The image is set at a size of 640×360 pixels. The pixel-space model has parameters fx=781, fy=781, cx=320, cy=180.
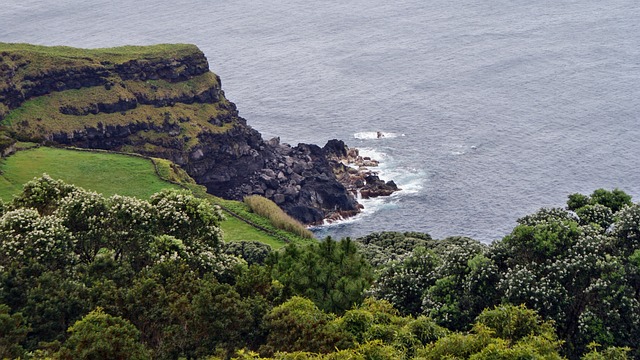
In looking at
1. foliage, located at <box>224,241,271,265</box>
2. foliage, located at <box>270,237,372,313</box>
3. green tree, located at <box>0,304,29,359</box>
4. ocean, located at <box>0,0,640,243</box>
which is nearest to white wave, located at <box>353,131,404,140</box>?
ocean, located at <box>0,0,640,243</box>

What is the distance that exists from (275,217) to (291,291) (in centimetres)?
5035

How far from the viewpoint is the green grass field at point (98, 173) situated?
96750mm

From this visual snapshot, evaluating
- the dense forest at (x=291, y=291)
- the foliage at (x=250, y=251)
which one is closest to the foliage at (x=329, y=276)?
the dense forest at (x=291, y=291)

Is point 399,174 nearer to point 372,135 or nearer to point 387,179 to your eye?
point 387,179

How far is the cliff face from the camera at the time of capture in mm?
130250

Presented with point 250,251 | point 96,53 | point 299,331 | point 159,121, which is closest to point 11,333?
point 299,331

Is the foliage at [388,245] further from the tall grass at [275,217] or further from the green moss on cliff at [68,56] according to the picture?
the green moss on cliff at [68,56]

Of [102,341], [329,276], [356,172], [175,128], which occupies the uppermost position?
[102,341]

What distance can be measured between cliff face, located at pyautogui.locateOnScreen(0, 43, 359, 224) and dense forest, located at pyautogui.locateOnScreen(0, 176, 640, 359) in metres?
70.7

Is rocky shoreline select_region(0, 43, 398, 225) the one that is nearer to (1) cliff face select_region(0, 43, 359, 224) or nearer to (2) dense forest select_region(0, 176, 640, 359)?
(1) cliff face select_region(0, 43, 359, 224)

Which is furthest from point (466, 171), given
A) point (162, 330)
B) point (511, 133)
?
point (162, 330)

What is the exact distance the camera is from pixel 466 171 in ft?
466

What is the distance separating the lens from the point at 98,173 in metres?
109

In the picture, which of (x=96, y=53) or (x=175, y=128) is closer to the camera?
(x=175, y=128)
